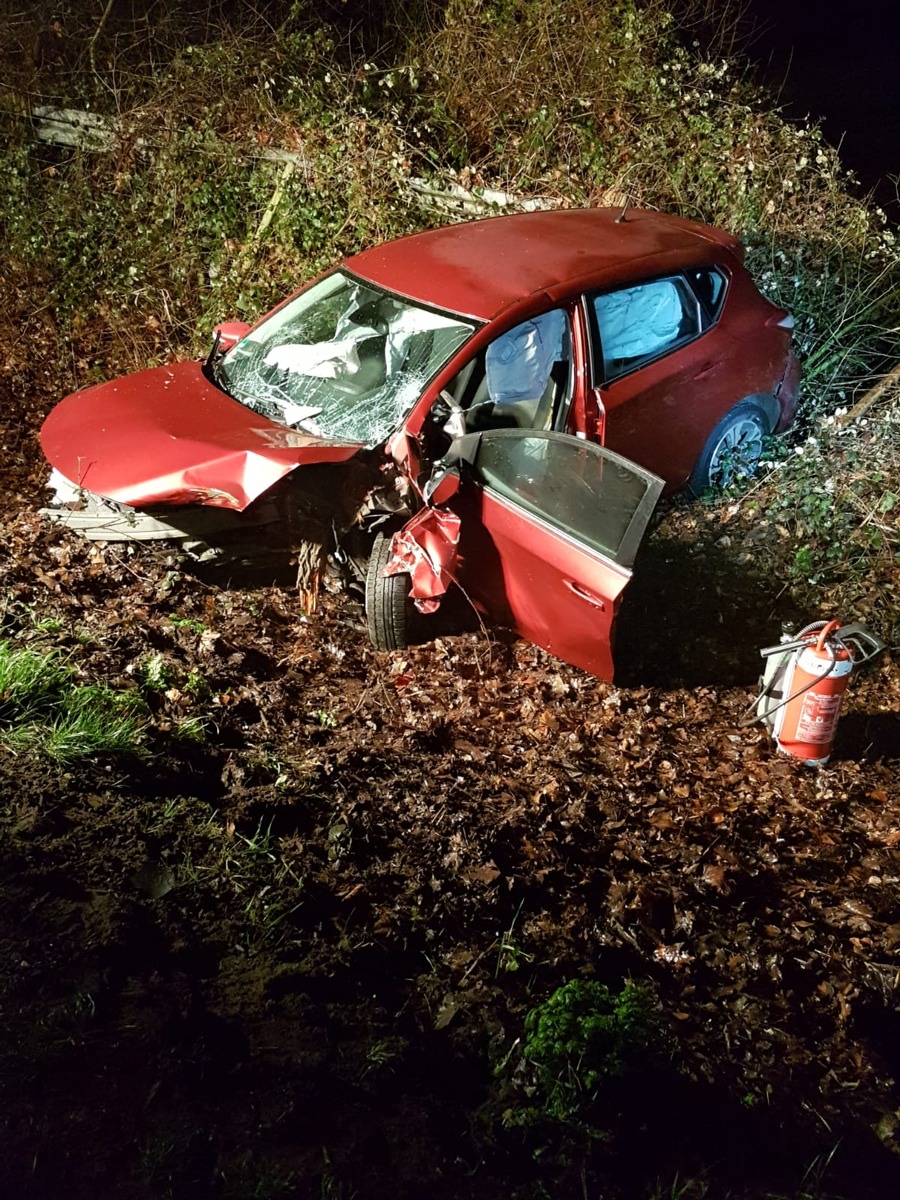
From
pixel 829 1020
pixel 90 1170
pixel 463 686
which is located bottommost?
pixel 463 686

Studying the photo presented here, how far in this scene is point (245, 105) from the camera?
8742 millimetres

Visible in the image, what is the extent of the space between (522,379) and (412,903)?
271 centimetres

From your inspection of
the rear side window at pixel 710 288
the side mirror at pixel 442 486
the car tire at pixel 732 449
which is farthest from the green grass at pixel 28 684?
the rear side window at pixel 710 288

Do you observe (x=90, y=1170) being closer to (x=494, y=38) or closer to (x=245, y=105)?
(x=245, y=105)

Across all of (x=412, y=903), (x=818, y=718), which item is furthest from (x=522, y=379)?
(x=412, y=903)

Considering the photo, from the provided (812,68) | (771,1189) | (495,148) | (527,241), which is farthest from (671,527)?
(812,68)

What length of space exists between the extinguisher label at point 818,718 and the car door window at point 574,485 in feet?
3.58

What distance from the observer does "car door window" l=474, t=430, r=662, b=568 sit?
379cm

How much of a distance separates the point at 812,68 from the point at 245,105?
742cm

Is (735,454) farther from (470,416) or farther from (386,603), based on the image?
(386,603)

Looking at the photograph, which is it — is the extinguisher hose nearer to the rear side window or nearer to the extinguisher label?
the extinguisher label

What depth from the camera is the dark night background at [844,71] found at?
33.1 ft

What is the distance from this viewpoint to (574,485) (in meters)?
4.00

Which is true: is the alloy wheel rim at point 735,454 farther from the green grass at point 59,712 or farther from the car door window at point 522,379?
the green grass at point 59,712
